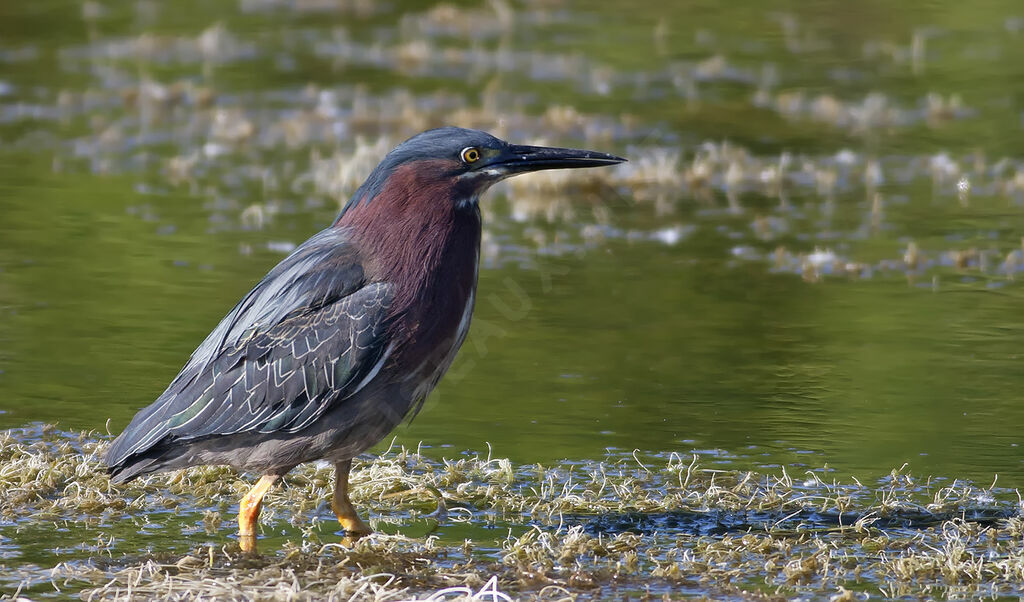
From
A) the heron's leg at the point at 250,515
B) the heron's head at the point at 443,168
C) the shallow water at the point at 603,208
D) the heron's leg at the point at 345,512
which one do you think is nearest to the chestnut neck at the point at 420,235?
the heron's head at the point at 443,168

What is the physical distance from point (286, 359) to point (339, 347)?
0.24 metres

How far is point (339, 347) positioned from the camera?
6551 millimetres

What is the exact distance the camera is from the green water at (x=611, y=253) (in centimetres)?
818

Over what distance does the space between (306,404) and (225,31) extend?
12.3m

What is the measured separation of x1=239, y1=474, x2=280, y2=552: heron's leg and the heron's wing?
23cm

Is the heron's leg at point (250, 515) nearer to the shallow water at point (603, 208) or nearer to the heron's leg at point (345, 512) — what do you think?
the heron's leg at point (345, 512)

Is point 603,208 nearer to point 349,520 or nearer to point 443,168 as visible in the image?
point 443,168

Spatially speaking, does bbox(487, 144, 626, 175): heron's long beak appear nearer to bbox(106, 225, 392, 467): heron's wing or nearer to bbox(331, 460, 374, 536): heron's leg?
bbox(106, 225, 392, 467): heron's wing

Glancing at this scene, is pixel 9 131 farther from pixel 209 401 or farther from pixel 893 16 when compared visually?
pixel 893 16

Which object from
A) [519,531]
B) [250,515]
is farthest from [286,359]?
[519,531]

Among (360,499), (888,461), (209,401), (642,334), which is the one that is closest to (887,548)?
(888,461)

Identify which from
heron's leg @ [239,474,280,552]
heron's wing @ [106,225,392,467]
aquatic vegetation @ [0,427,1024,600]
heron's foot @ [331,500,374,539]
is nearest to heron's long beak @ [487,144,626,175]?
heron's wing @ [106,225,392,467]

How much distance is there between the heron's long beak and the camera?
702cm

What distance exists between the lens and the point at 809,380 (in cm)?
877
